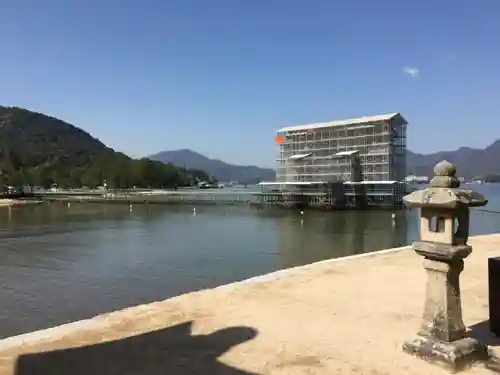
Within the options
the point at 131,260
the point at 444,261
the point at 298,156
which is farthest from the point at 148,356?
the point at 298,156

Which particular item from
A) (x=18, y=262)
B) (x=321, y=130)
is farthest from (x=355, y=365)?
(x=321, y=130)

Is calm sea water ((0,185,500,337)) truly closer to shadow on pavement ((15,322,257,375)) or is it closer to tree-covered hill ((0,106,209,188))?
shadow on pavement ((15,322,257,375))

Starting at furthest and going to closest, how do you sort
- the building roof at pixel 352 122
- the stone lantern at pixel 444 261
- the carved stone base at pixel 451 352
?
1. the building roof at pixel 352 122
2. the stone lantern at pixel 444 261
3. the carved stone base at pixel 451 352

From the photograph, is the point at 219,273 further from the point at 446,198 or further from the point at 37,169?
the point at 37,169

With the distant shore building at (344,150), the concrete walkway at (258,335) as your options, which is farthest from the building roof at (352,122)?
the concrete walkway at (258,335)

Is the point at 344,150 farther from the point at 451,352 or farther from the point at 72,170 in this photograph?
the point at 72,170

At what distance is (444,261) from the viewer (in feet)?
18.1

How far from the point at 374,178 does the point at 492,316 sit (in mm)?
64458

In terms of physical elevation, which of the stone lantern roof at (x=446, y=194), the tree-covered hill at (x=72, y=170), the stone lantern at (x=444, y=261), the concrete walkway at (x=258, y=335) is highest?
the tree-covered hill at (x=72, y=170)

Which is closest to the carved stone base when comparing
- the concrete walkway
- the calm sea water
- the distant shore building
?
the concrete walkway

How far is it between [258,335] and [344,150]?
6817cm

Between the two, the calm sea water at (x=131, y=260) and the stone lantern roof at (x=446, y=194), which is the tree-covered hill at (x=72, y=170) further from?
the stone lantern roof at (x=446, y=194)

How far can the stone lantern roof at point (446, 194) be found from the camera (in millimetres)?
5332

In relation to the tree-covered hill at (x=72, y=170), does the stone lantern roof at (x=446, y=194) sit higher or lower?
lower
